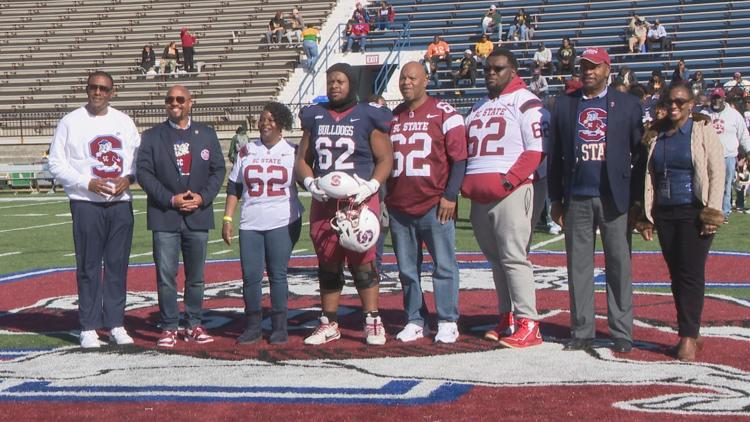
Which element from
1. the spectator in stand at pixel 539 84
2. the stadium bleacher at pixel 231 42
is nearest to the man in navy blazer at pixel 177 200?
the spectator in stand at pixel 539 84

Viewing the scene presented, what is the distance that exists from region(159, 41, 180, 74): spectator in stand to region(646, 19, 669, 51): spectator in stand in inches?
557

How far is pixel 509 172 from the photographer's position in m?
7.35

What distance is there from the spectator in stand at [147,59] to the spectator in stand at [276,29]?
3.66 m

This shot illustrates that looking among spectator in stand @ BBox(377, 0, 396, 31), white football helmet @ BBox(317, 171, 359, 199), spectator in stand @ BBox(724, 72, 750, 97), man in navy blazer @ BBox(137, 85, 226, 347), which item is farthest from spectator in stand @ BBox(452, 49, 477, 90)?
white football helmet @ BBox(317, 171, 359, 199)

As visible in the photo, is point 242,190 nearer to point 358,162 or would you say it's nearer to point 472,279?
point 358,162

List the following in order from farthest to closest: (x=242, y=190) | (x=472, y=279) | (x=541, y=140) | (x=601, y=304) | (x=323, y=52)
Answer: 1. (x=323, y=52)
2. (x=472, y=279)
3. (x=601, y=304)
4. (x=242, y=190)
5. (x=541, y=140)

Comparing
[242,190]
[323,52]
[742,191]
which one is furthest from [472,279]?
[323,52]

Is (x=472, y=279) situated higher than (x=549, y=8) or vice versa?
(x=549, y=8)

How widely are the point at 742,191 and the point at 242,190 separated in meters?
12.8

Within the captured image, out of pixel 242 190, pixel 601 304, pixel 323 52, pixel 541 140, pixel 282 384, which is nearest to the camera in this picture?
pixel 282 384

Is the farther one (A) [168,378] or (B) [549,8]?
(B) [549,8]

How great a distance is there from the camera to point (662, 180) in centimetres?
709

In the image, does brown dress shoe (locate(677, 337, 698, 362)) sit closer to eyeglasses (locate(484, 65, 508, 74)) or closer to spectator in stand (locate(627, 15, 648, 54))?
eyeglasses (locate(484, 65, 508, 74))

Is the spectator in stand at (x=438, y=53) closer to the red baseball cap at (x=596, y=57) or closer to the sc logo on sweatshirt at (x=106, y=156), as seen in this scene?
the sc logo on sweatshirt at (x=106, y=156)
